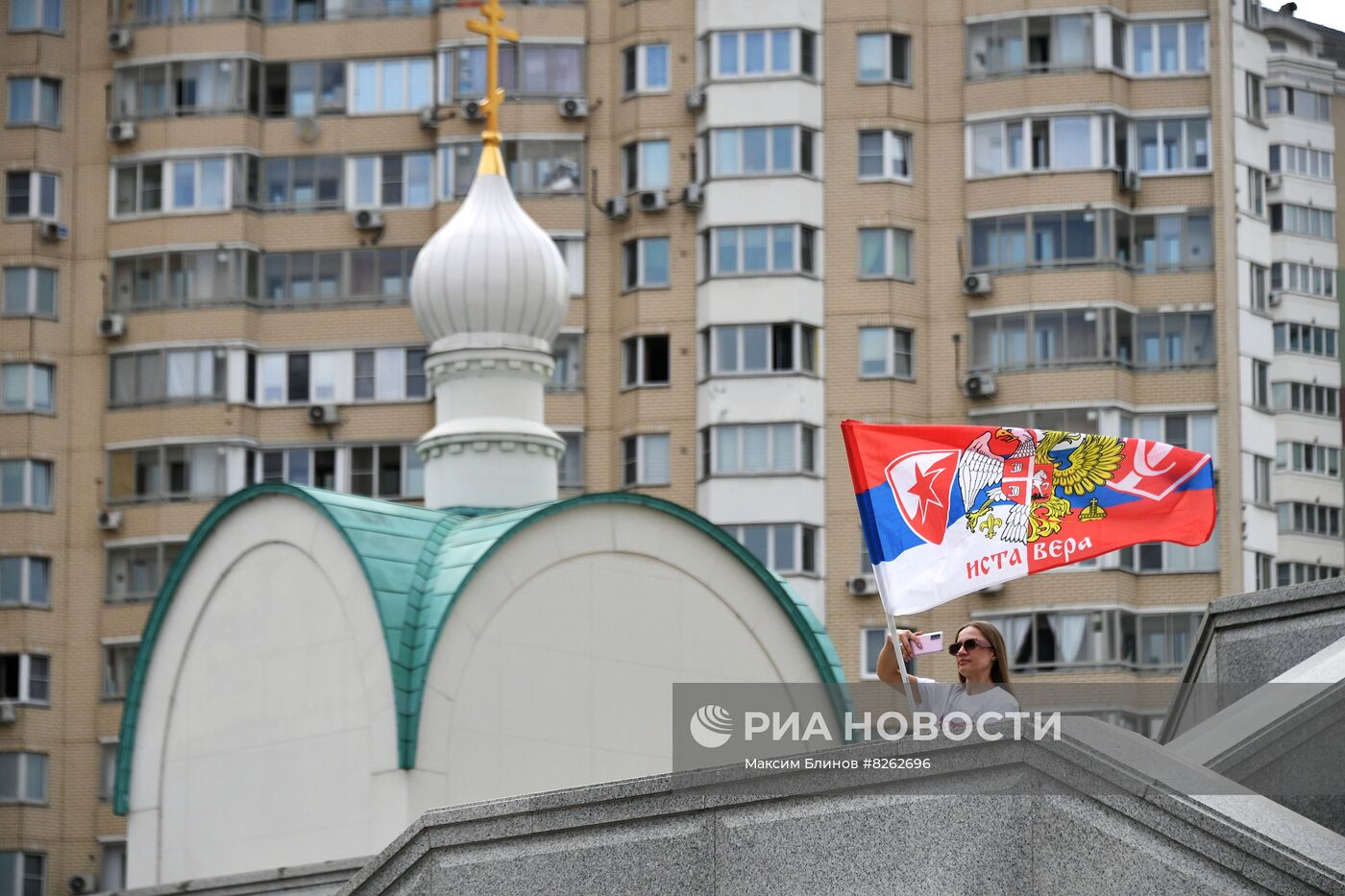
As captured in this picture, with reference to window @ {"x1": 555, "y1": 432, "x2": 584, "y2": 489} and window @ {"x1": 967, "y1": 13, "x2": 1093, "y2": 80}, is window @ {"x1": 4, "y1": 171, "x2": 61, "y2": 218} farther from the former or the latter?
window @ {"x1": 967, "y1": 13, "x2": 1093, "y2": 80}

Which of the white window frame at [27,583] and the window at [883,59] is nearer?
the window at [883,59]

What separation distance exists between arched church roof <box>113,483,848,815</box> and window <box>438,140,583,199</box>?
71.1 feet

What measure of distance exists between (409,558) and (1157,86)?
86.8 ft

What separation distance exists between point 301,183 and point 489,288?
22.1m

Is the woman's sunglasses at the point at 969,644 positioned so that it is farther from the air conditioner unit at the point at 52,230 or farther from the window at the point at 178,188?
the air conditioner unit at the point at 52,230

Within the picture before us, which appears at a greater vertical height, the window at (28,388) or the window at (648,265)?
the window at (648,265)

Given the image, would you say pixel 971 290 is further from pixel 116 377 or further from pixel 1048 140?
pixel 116 377

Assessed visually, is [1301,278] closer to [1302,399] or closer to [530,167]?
[1302,399]

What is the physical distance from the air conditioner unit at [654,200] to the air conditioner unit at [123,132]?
981 centimetres

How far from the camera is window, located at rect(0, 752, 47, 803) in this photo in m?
45.3

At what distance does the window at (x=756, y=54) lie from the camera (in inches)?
1784

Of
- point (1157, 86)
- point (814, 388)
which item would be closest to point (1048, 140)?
point (1157, 86)

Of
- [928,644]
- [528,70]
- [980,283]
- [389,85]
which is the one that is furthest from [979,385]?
[928,644]

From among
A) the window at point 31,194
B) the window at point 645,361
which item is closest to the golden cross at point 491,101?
the window at point 645,361
